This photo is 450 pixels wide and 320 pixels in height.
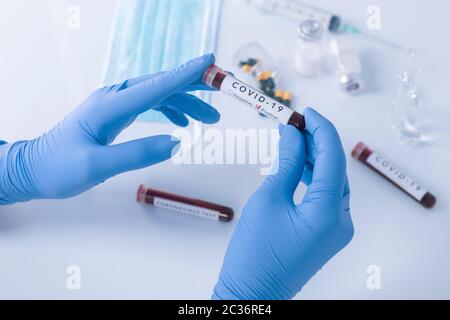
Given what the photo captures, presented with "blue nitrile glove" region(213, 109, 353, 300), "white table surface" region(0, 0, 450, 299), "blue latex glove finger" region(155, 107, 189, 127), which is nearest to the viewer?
"blue nitrile glove" region(213, 109, 353, 300)

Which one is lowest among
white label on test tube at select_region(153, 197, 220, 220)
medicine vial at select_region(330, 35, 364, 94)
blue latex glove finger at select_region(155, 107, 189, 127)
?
white label on test tube at select_region(153, 197, 220, 220)

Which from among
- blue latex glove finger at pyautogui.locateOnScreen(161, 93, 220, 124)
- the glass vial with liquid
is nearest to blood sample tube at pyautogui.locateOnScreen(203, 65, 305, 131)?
blue latex glove finger at pyautogui.locateOnScreen(161, 93, 220, 124)

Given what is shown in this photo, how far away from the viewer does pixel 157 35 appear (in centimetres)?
127

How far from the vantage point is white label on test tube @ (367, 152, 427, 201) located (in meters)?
1.05

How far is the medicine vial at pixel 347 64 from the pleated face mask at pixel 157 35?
1.10 ft

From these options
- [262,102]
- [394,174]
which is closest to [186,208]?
[262,102]

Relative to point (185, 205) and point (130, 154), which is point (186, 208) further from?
point (130, 154)

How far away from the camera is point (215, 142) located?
1.15 metres

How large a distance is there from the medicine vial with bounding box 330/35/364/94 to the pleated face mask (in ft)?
1.10

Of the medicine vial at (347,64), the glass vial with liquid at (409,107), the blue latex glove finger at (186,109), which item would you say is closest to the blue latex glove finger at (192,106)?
the blue latex glove finger at (186,109)

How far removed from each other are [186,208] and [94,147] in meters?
0.25

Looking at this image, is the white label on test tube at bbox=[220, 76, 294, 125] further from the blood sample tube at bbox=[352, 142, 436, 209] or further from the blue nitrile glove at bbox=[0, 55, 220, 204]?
the blood sample tube at bbox=[352, 142, 436, 209]

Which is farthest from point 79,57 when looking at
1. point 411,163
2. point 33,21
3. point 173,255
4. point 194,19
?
point 411,163

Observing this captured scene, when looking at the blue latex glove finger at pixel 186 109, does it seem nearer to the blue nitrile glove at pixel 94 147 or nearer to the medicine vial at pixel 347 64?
the blue nitrile glove at pixel 94 147
